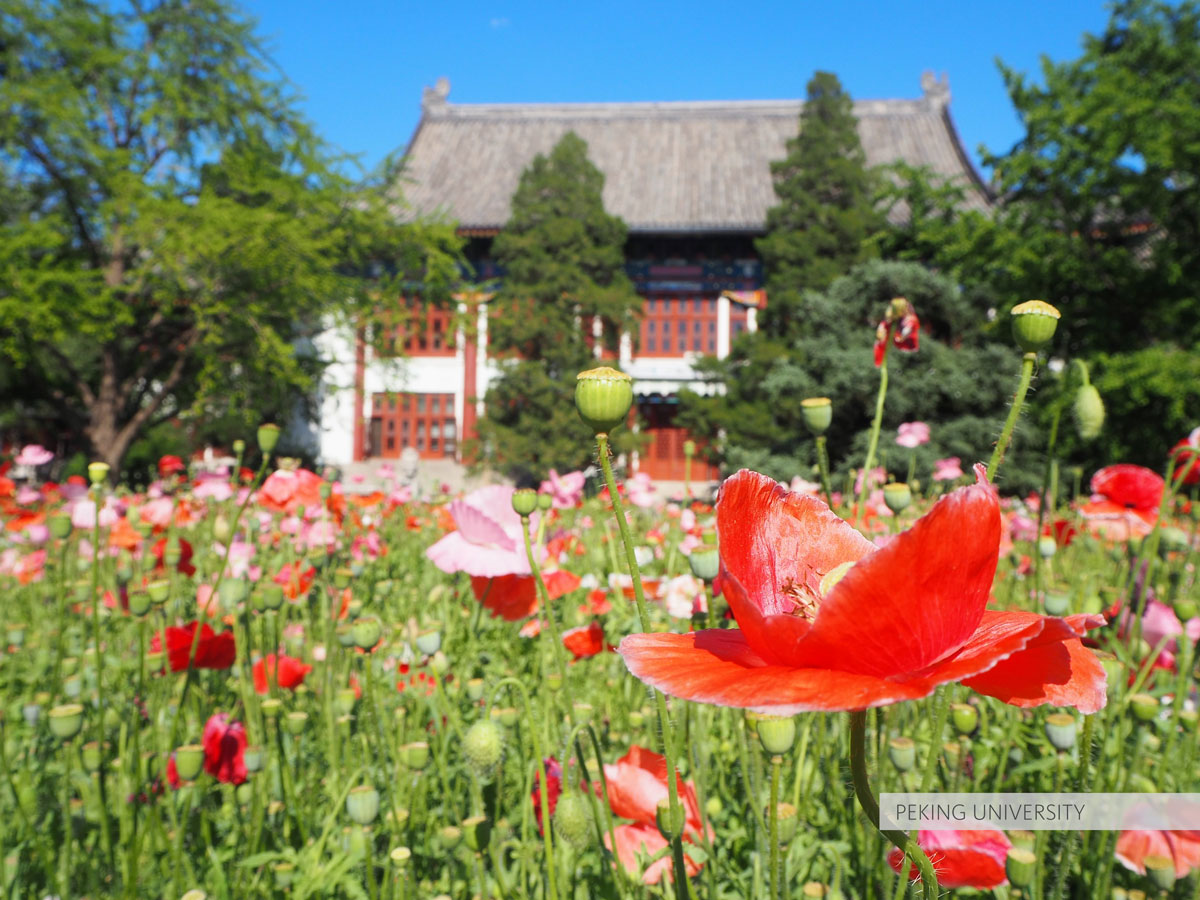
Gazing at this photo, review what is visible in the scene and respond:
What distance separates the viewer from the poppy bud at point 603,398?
45 cm

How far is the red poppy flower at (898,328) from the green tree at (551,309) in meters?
10.3

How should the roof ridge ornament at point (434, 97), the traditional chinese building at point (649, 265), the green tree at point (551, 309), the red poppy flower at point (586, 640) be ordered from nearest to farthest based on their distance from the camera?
the red poppy flower at point (586, 640) < the green tree at point (551, 309) < the traditional chinese building at point (649, 265) < the roof ridge ornament at point (434, 97)

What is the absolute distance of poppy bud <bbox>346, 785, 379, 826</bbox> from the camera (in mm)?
779

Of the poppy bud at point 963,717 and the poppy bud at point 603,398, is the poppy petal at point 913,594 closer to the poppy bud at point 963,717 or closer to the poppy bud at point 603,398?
the poppy bud at point 603,398

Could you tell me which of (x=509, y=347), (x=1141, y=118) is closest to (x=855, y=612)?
(x=1141, y=118)

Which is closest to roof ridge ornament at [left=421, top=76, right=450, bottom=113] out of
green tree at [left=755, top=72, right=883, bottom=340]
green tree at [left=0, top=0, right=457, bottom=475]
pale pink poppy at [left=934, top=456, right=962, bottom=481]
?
green tree at [left=0, top=0, right=457, bottom=475]

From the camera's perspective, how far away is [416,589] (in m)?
2.44

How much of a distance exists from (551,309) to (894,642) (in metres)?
11.9

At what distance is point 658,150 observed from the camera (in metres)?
18.2

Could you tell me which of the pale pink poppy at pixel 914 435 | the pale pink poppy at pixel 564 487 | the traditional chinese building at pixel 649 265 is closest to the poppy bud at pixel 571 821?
the pale pink poppy at pixel 564 487

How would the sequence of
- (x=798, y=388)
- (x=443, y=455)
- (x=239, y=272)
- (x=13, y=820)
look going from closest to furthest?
(x=13, y=820)
(x=798, y=388)
(x=239, y=272)
(x=443, y=455)

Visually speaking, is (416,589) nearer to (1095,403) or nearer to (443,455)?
(1095,403)

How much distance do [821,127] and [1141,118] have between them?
13.4ft

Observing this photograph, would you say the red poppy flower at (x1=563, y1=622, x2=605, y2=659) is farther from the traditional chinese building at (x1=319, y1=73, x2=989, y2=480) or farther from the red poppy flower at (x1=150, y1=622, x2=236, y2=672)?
the traditional chinese building at (x1=319, y1=73, x2=989, y2=480)
